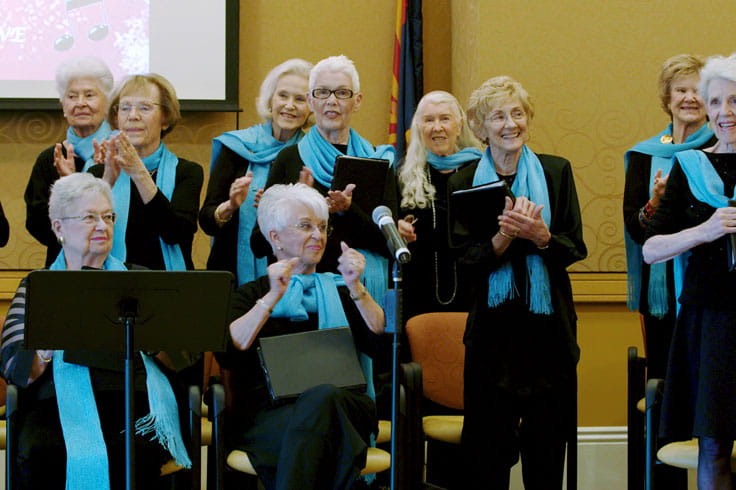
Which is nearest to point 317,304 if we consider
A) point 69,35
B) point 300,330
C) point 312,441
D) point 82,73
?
point 300,330

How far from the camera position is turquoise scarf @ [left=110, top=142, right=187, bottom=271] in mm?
3270

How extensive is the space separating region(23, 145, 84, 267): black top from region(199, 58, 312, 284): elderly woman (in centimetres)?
54

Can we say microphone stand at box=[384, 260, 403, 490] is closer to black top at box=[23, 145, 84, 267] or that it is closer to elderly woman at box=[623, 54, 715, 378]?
elderly woman at box=[623, 54, 715, 378]

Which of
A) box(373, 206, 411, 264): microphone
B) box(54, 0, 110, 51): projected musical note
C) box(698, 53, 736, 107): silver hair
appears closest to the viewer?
box(373, 206, 411, 264): microphone

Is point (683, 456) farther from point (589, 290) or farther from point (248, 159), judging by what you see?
point (248, 159)

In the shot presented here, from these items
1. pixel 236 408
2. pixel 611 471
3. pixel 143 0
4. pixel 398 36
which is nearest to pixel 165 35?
pixel 143 0

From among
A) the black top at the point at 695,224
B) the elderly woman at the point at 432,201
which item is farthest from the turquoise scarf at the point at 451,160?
the black top at the point at 695,224

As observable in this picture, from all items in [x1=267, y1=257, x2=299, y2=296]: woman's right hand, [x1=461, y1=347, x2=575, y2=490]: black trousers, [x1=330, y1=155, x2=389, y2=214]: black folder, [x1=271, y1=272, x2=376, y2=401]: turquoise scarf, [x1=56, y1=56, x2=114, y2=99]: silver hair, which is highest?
[x1=56, y1=56, x2=114, y2=99]: silver hair

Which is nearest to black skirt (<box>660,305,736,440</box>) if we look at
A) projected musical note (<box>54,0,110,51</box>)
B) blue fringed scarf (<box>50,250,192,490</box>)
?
blue fringed scarf (<box>50,250,192,490</box>)

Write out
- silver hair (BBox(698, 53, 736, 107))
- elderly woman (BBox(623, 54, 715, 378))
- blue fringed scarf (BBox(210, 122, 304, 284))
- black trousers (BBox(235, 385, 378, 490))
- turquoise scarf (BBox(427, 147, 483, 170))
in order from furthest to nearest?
turquoise scarf (BBox(427, 147, 483, 170)) < blue fringed scarf (BBox(210, 122, 304, 284)) < elderly woman (BBox(623, 54, 715, 378)) < silver hair (BBox(698, 53, 736, 107)) < black trousers (BBox(235, 385, 378, 490))

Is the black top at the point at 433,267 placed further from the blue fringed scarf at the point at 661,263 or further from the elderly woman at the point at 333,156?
the blue fringed scarf at the point at 661,263

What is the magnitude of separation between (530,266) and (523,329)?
0.22m

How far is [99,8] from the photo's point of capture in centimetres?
441

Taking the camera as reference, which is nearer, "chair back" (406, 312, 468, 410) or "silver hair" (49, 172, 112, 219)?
"silver hair" (49, 172, 112, 219)
